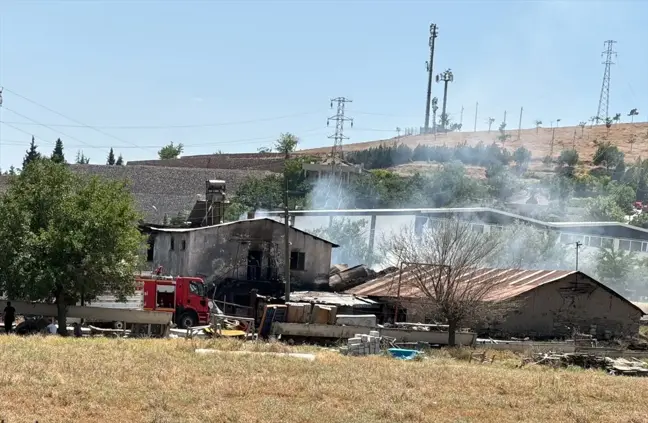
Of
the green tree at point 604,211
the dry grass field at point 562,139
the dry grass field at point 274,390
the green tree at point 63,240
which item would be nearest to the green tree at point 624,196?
the green tree at point 604,211

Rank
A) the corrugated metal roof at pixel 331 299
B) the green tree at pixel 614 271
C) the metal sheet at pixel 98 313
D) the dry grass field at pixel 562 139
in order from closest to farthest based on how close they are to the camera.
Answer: the metal sheet at pixel 98 313, the corrugated metal roof at pixel 331 299, the green tree at pixel 614 271, the dry grass field at pixel 562 139

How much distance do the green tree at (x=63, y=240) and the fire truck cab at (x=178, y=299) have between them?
2.80 metres

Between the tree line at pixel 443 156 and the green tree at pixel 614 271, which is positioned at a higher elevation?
the tree line at pixel 443 156

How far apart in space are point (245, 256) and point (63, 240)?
15.9 m

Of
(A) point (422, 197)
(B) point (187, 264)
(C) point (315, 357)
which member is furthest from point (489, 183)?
(C) point (315, 357)

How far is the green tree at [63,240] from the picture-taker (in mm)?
30719

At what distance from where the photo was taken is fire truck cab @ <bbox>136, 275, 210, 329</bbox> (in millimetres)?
35562

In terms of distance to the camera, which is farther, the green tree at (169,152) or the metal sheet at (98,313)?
the green tree at (169,152)

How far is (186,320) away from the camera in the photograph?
3591cm

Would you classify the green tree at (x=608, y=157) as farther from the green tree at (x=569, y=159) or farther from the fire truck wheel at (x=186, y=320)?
the fire truck wheel at (x=186, y=320)

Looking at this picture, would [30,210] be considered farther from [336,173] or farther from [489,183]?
[489,183]

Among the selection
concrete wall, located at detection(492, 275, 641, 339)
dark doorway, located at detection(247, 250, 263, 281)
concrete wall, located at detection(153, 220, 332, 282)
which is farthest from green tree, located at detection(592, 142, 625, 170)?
dark doorway, located at detection(247, 250, 263, 281)

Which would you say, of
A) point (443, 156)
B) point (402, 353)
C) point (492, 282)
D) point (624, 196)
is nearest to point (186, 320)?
point (492, 282)

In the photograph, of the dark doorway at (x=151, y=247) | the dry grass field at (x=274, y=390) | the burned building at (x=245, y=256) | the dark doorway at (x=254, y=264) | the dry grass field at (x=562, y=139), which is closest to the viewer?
the dry grass field at (x=274, y=390)
